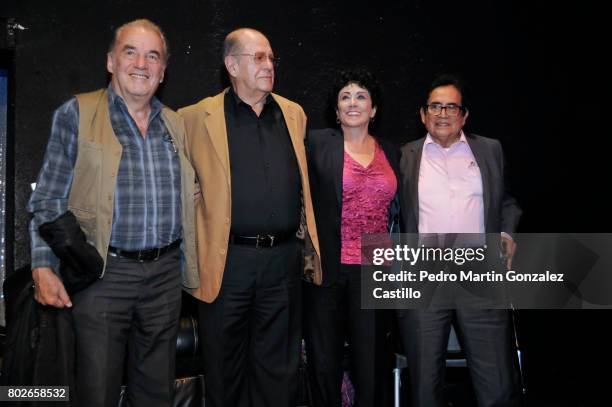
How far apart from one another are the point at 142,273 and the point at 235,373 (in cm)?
69

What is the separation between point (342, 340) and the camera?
2885 mm

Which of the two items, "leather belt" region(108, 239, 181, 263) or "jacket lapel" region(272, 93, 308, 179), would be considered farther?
"jacket lapel" region(272, 93, 308, 179)

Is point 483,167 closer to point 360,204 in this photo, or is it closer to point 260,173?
point 360,204

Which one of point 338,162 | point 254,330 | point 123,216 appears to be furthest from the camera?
point 338,162

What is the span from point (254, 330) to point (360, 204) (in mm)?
797

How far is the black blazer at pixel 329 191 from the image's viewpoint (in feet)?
9.29

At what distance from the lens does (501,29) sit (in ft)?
14.9

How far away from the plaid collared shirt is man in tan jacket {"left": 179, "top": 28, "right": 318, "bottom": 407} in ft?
0.67

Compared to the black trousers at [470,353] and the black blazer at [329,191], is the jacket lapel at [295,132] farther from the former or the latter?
the black trousers at [470,353]

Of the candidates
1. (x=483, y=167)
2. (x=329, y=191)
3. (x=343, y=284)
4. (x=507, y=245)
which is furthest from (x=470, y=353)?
(x=329, y=191)

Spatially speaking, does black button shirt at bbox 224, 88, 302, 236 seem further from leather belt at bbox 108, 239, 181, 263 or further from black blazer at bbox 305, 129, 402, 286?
leather belt at bbox 108, 239, 181, 263

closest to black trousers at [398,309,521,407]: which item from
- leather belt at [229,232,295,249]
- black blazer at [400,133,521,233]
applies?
black blazer at [400,133,521,233]

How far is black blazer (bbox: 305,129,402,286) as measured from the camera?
9.29 ft

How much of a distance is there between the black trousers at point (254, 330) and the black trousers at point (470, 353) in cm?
59
